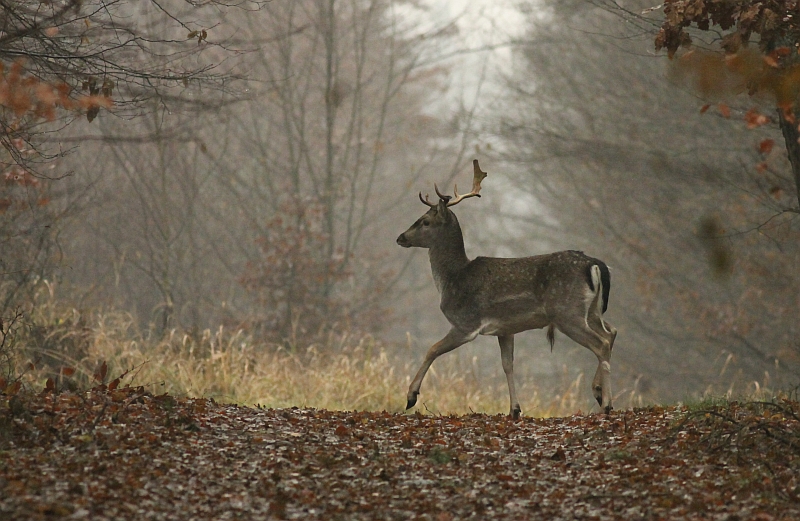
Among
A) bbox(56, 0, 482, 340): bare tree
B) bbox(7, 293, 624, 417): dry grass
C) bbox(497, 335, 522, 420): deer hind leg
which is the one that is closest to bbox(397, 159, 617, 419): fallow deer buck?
bbox(497, 335, 522, 420): deer hind leg

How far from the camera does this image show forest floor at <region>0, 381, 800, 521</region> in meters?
5.26

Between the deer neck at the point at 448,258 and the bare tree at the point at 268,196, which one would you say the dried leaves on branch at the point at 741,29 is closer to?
the deer neck at the point at 448,258

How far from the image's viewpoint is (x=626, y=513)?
17.3 feet

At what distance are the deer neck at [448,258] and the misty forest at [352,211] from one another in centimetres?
12

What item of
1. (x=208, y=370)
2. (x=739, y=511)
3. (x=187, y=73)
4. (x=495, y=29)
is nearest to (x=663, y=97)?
(x=495, y=29)

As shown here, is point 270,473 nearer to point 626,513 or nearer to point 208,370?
point 626,513

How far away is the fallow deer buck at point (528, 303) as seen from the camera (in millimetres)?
8305

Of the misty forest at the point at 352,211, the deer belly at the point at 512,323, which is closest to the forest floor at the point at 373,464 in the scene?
the misty forest at the point at 352,211

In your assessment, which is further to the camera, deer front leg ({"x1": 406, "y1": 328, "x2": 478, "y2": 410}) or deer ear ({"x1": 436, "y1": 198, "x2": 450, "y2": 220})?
deer ear ({"x1": 436, "y1": 198, "x2": 450, "y2": 220})

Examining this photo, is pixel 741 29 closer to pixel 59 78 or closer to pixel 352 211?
pixel 59 78

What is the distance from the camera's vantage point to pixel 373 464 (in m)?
6.33

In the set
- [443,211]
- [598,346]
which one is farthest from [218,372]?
[598,346]

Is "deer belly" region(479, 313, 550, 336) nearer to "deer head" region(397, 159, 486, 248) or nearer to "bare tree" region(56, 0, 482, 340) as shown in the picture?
"deer head" region(397, 159, 486, 248)

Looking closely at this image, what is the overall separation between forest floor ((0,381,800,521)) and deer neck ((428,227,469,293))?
5.18ft
